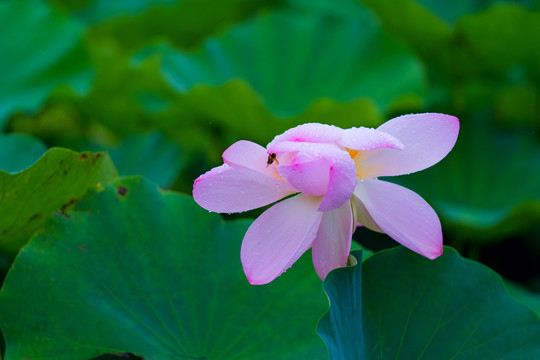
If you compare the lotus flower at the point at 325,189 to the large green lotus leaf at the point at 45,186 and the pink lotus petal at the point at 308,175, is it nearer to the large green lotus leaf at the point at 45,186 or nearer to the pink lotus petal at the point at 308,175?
the pink lotus petal at the point at 308,175

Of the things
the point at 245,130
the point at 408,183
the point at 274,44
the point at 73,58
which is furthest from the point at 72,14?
the point at 408,183

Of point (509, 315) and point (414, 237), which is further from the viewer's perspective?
point (509, 315)

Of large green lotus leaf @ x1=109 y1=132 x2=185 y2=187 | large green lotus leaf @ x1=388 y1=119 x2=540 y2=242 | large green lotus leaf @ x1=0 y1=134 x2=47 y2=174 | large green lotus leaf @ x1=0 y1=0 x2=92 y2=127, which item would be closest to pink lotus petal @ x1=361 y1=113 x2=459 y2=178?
large green lotus leaf @ x1=0 y1=134 x2=47 y2=174

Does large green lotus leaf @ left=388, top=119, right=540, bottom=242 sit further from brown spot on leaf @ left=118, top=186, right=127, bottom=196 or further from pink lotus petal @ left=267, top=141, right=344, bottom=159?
pink lotus petal @ left=267, top=141, right=344, bottom=159

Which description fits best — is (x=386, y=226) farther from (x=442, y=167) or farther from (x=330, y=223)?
(x=442, y=167)

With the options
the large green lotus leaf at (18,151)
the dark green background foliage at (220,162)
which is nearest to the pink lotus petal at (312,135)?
the dark green background foliage at (220,162)

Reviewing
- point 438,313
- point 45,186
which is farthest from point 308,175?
point 45,186
